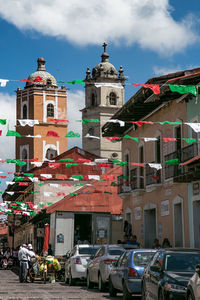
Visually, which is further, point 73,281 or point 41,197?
point 41,197

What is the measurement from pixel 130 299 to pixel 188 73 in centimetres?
1012

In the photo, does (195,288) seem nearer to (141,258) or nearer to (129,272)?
(129,272)

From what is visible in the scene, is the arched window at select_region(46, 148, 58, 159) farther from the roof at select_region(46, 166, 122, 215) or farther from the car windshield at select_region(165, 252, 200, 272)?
the car windshield at select_region(165, 252, 200, 272)

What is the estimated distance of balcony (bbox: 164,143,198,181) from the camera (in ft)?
70.6

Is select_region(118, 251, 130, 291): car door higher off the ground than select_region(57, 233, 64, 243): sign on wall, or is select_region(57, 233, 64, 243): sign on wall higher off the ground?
select_region(57, 233, 64, 243): sign on wall

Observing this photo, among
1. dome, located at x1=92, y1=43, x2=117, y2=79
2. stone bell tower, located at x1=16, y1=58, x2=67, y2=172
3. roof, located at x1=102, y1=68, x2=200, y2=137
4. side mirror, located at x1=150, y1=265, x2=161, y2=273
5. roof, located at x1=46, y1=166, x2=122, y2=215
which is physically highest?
dome, located at x1=92, y1=43, x2=117, y2=79

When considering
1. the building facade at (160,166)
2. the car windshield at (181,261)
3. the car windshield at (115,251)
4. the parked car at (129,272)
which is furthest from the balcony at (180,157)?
the car windshield at (181,261)

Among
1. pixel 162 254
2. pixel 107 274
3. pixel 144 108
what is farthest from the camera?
pixel 144 108

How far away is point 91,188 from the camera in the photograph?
3825cm

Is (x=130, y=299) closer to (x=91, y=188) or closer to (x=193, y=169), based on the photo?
(x=193, y=169)

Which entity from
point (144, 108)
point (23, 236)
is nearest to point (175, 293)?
point (144, 108)

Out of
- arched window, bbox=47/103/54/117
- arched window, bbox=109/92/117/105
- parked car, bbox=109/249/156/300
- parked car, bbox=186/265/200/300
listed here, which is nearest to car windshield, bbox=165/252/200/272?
parked car, bbox=186/265/200/300

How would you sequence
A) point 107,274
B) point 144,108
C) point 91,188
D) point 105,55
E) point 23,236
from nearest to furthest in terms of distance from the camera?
1. point 107,274
2. point 144,108
3. point 91,188
4. point 23,236
5. point 105,55

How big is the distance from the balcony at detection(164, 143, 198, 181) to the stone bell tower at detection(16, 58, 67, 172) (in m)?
49.2
